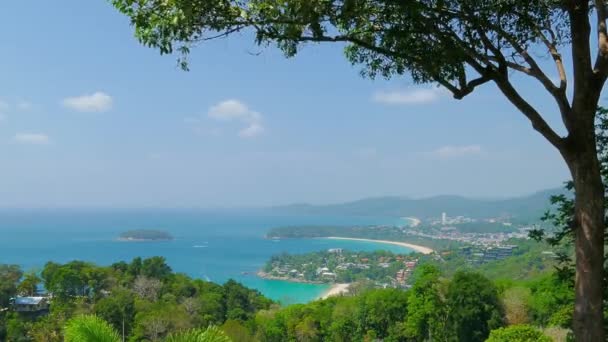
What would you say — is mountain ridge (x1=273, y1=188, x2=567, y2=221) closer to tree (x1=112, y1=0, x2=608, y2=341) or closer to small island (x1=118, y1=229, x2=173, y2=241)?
small island (x1=118, y1=229, x2=173, y2=241)

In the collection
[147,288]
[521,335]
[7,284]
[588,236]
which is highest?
[588,236]

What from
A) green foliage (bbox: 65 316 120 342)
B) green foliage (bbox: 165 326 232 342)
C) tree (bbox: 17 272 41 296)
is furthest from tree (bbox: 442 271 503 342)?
tree (bbox: 17 272 41 296)

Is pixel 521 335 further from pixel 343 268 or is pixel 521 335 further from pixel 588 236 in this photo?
pixel 343 268

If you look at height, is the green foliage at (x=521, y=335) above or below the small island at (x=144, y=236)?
→ above

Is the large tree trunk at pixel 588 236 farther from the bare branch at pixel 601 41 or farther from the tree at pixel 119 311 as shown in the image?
the tree at pixel 119 311

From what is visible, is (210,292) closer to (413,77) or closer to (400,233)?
(413,77)

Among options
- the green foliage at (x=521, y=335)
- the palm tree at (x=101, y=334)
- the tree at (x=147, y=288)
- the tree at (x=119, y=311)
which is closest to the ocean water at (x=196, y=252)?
the tree at (x=147, y=288)

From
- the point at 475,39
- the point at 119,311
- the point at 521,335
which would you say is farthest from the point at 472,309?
the point at 475,39

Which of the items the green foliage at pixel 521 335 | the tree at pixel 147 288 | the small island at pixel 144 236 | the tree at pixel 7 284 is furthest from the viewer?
the small island at pixel 144 236
